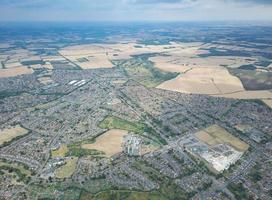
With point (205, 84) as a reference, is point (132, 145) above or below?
above

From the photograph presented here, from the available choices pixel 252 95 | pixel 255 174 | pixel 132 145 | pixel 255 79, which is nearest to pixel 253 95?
pixel 252 95

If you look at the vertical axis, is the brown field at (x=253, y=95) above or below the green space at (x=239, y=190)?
below

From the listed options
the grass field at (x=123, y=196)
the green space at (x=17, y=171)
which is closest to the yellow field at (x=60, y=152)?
the green space at (x=17, y=171)

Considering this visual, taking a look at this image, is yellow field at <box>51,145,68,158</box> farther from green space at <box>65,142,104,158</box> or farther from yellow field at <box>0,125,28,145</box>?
yellow field at <box>0,125,28,145</box>

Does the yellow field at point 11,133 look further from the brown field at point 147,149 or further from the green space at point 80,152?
the brown field at point 147,149

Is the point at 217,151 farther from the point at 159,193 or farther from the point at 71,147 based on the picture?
the point at 71,147

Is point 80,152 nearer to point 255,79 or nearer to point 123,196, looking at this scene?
point 123,196
